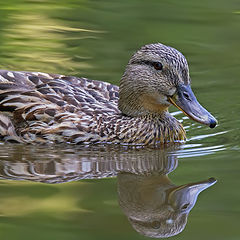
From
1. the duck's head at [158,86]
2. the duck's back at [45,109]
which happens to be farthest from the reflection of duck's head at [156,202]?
the duck's back at [45,109]

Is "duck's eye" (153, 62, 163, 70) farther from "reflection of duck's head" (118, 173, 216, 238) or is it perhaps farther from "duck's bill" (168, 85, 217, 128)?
"reflection of duck's head" (118, 173, 216, 238)

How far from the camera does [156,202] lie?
26.2 feet

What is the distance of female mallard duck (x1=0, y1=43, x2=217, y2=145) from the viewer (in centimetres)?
996

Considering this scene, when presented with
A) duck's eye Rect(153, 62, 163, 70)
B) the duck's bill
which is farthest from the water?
duck's eye Rect(153, 62, 163, 70)

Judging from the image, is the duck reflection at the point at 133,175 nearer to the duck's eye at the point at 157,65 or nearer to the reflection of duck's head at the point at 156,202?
the reflection of duck's head at the point at 156,202

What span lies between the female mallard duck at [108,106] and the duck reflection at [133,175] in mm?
280

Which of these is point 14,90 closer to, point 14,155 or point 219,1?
point 14,155

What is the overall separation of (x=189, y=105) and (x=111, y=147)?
1.09 metres

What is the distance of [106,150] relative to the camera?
993 centimetres

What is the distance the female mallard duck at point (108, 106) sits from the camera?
9961mm

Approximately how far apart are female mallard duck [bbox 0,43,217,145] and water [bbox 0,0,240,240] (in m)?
0.23

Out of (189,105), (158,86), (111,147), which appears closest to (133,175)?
(111,147)

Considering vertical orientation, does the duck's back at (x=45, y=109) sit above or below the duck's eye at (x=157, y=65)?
below

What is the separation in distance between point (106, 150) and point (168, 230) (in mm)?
2752
